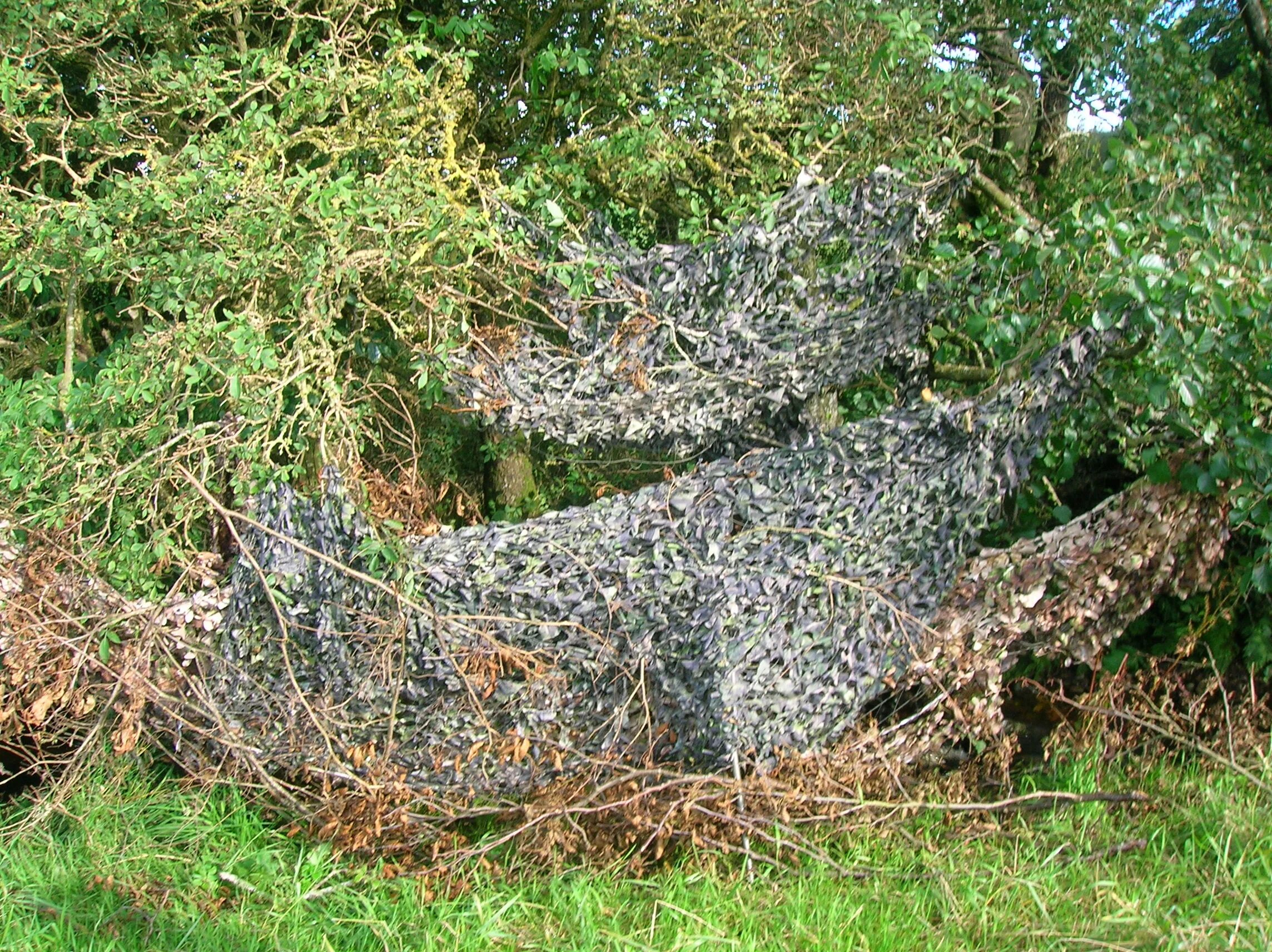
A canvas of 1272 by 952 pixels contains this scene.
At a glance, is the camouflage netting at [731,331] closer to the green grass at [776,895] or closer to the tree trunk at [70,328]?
the green grass at [776,895]

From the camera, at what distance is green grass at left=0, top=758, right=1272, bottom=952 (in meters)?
3.00

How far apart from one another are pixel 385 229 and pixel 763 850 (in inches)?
110

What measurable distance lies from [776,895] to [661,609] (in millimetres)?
998

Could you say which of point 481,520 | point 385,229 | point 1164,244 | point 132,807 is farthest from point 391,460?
point 1164,244

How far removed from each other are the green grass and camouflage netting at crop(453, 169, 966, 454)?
1.70 meters

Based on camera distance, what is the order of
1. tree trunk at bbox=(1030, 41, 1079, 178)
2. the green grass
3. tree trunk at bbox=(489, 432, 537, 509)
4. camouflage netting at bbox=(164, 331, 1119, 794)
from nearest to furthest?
the green grass < camouflage netting at bbox=(164, 331, 1119, 794) < tree trunk at bbox=(1030, 41, 1079, 178) < tree trunk at bbox=(489, 432, 537, 509)

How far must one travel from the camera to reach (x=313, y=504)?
3.90m

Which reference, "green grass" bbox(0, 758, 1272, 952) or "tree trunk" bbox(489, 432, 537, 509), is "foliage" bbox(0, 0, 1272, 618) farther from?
"green grass" bbox(0, 758, 1272, 952)

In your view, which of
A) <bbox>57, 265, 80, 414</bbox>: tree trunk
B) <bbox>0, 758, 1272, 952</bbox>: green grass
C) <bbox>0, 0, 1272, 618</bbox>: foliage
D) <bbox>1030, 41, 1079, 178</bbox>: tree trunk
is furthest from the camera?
<bbox>1030, 41, 1079, 178</bbox>: tree trunk

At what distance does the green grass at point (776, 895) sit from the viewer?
3000mm

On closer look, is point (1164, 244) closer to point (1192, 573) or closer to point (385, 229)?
point (1192, 573)

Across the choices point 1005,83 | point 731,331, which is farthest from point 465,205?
point 1005,83

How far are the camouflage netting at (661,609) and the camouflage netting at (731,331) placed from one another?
0.44 m

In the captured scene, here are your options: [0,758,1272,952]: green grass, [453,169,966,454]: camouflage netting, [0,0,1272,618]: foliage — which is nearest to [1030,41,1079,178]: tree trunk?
[0,0,1272,618]: foliage
